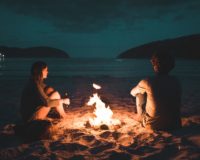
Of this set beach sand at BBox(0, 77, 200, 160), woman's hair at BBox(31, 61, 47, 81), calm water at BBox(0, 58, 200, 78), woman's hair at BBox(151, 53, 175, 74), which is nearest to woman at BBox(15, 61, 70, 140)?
woman's hair at BBox(31, 61, 47, 81)

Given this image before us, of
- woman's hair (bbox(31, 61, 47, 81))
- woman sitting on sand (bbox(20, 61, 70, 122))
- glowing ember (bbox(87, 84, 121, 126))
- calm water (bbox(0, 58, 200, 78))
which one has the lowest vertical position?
glowing ember (bbox(87, 84, 121, 126))

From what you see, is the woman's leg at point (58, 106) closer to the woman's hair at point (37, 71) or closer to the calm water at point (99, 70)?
the woman's hair at point (37, 71)

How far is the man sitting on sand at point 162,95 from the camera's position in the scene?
6066 millimetres

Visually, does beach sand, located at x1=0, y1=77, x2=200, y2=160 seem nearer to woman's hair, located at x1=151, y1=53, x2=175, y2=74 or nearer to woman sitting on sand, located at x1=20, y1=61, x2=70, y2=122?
woman sitting on sand, located at x1=20, y1=61, x2=70, y2=122

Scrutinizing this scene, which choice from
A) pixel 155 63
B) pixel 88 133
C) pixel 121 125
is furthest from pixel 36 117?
pixel 155 63

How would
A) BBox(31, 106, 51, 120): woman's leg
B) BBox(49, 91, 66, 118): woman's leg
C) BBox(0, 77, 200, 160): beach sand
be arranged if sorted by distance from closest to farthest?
BBox(0, 77, 200, 160): beach sand
BBox(31, 106, 51, 120): woman's leg
BBox(49, 91, 66, 118): woman's leg

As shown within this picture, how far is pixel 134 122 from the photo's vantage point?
745 centimetres

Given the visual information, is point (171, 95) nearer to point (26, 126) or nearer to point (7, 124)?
point (26, 126)

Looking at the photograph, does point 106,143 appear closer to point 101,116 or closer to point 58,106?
point 101,116

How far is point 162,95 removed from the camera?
611cm

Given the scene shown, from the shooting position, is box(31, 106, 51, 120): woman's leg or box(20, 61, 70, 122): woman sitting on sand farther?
box(31, 106, 51, 120): woman's leg

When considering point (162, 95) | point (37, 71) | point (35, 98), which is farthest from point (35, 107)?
point (162, 95)

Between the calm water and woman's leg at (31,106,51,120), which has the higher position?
the calm water

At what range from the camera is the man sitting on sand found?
19.9 ft
